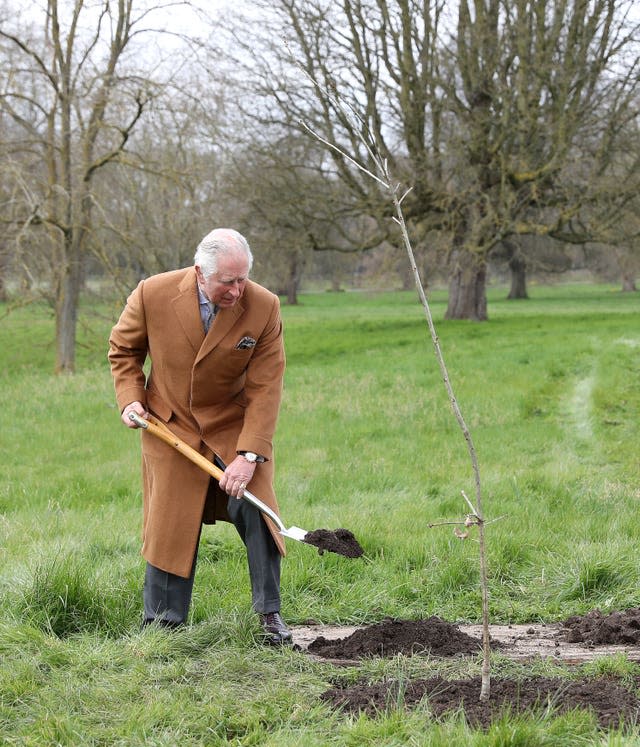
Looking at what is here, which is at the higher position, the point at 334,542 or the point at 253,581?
the point at 334,542

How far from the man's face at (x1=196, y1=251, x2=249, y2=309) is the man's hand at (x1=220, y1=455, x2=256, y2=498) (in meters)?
0.74

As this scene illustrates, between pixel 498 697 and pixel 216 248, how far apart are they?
7.26 feet

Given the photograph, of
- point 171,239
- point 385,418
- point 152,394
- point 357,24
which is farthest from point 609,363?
point 171,239

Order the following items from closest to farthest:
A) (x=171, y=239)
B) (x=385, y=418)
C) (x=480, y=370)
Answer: (x=385, y=418) → (x=480, y=370) → (x=171, y=239)

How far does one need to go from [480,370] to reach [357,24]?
36.7 feet

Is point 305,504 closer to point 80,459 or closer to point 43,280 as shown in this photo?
point 80,459

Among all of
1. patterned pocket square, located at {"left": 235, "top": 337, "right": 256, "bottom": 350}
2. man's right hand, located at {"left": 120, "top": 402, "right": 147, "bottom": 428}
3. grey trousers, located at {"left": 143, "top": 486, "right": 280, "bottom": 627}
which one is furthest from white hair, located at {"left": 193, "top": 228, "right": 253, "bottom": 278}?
grey trousers, located at {"left": 143, "top": 486, "right": 280, "bottom": 627}

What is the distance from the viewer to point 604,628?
463cm

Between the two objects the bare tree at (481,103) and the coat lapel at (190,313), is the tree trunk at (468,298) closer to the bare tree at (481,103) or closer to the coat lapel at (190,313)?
the bare tree at (481,103)

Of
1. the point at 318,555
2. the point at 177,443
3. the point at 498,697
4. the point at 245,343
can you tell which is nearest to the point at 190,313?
the point at 245,343

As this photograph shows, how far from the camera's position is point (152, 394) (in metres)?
4.73

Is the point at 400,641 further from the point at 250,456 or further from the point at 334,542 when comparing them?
the point at 250,456

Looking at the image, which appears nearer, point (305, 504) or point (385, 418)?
point (305, 504)

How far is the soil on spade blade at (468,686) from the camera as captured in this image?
3.57 meters
